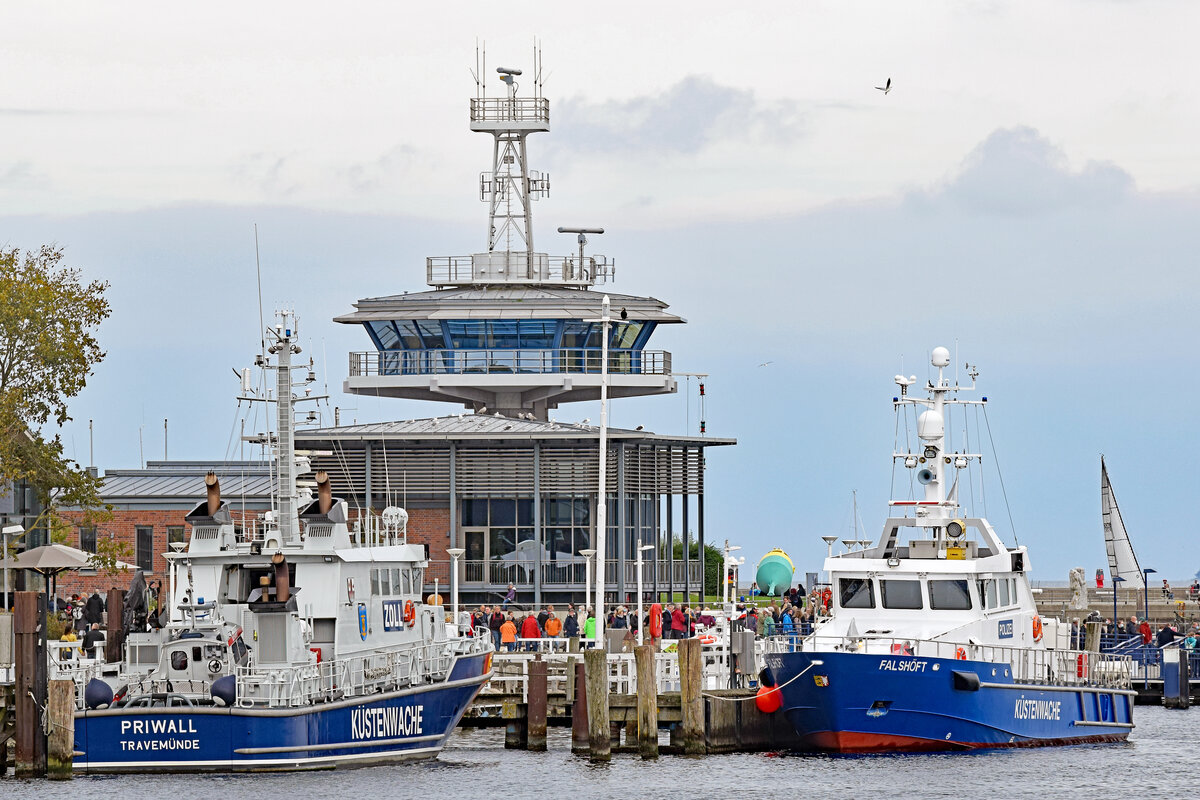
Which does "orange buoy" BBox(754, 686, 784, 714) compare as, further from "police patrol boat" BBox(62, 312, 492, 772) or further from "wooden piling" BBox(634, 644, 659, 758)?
"police patrol boat" BBox(62, 312, 492, 772)

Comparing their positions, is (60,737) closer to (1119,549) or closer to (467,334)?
(467,334)

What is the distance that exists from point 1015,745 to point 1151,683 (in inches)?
672

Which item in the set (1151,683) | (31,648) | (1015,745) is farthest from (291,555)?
(1151,683)

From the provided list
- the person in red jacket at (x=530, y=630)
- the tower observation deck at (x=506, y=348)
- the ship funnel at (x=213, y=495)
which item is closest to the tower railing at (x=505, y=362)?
the tower observation deck at (x=506, y=348)

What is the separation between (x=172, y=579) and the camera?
39.3m

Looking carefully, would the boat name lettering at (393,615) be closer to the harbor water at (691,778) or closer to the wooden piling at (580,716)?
the harbor water at (691,778)

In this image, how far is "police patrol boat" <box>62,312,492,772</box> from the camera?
36.2 meters

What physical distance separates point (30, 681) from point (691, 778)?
36.6ft

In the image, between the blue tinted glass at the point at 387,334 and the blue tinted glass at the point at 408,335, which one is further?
the blue tinted glass at the point at 387,334

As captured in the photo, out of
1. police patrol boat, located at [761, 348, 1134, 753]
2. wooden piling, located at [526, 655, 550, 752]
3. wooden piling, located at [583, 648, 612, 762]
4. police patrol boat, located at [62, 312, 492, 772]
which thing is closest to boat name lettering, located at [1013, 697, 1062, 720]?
police patrol boat, located at [761, 348, 1134, 753]

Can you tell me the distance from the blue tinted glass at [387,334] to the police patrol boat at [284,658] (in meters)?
37.0

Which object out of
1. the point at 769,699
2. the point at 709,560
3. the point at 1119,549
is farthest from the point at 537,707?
the point at 709,560

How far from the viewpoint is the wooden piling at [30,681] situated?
35469 millimetres

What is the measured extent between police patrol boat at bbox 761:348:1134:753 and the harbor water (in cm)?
58
